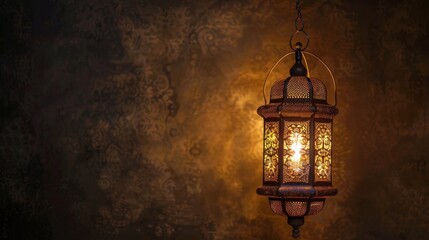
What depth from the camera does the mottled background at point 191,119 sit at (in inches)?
153

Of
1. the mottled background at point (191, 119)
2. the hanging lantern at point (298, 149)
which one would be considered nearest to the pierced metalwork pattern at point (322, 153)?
the hanging lantern at point (298, 149)

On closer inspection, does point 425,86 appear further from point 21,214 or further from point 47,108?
point 21,214

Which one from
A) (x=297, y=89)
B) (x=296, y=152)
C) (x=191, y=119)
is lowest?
(x=296, y=152)

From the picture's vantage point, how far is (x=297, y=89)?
3.46 metres

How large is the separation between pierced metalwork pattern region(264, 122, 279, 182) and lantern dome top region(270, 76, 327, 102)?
159mm

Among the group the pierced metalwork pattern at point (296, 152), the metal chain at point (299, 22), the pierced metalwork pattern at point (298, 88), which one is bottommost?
the pierced metalwork pattern at point (296, 152)

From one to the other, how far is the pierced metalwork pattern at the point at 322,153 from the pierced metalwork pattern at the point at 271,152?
208 millimetres

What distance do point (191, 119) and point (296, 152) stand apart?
804mm

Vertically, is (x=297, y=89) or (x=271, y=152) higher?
(x=297, y=89)

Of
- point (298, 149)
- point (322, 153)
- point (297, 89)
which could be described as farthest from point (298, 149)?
point (297, 89)

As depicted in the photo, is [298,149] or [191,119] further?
[191,119]

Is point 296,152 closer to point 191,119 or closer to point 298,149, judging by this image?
point 298,149

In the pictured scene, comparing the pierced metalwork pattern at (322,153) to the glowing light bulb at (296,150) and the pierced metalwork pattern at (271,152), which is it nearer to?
the glowing light bulb at (296,150)

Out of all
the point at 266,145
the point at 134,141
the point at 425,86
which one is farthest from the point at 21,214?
the point at 425,86
